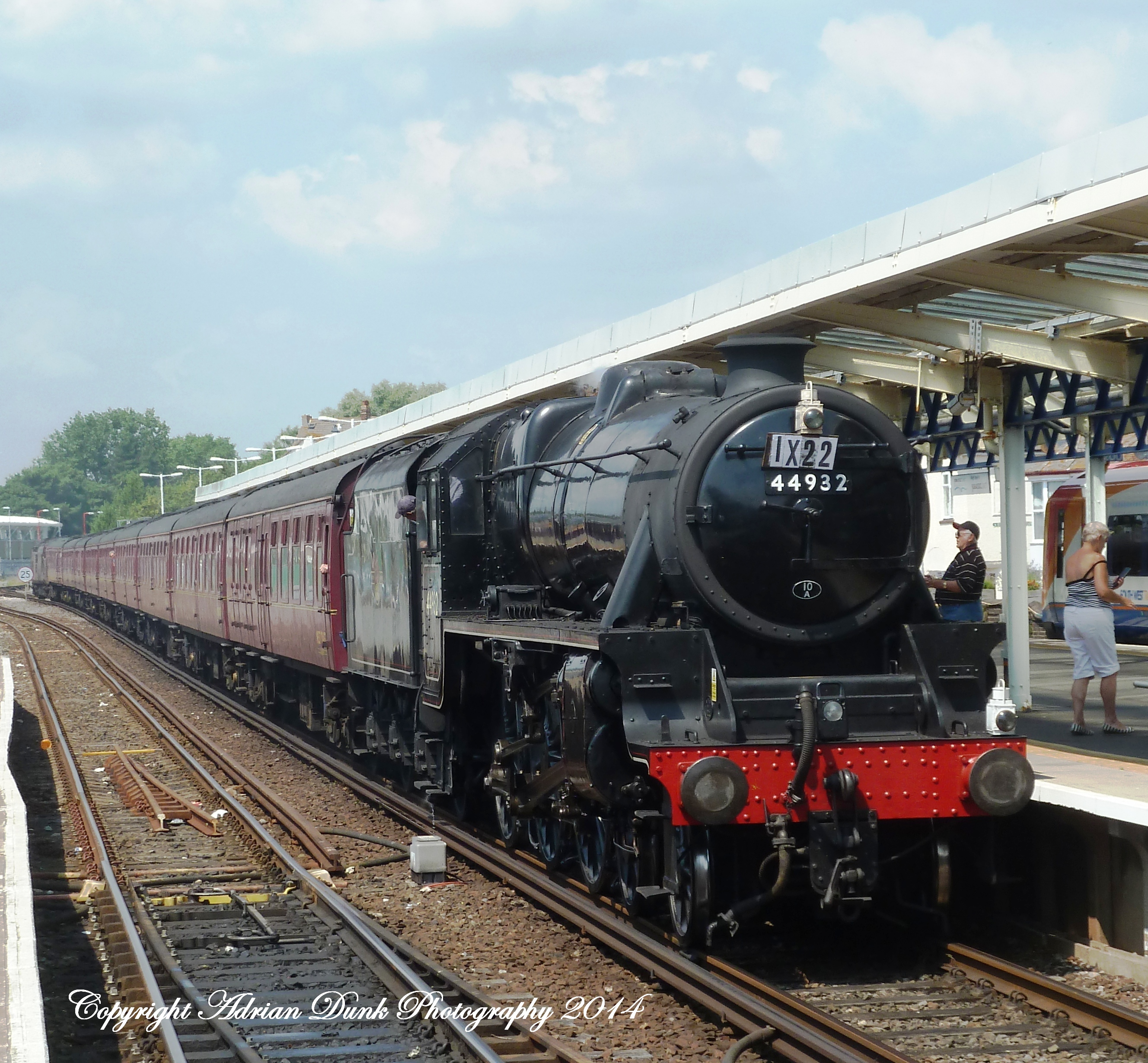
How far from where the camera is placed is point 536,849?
966 centimetres

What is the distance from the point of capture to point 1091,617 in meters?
9.87

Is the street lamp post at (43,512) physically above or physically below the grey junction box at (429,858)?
above

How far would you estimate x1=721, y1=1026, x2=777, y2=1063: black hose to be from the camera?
5.52 meters

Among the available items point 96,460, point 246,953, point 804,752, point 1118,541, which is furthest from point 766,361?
point 96,460

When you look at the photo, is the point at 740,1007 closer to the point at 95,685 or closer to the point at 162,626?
the point at 95,685

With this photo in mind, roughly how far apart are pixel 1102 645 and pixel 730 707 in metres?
4.24

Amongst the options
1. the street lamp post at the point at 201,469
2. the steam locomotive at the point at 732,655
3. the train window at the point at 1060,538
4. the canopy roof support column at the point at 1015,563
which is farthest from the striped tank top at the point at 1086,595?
the street lamp post at the point at 201,469

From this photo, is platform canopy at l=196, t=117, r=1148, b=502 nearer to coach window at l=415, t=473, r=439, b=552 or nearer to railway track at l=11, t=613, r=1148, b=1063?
coach window at l=415, t=473, r=439, b=552

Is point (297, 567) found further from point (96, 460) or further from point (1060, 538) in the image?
point (96, 460)

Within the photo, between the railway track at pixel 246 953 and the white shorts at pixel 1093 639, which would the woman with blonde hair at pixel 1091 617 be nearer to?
the white shorts at pixel 1093 639

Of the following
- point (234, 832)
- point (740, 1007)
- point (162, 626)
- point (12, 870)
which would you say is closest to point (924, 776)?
point (740, 1007)

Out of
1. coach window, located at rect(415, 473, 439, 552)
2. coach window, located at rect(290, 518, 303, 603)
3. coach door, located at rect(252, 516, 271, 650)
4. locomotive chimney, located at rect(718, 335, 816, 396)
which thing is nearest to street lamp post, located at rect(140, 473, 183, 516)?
Answer: coach door, located at rect(252, 516, 271, 650)

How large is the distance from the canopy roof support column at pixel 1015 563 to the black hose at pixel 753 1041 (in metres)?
6.56

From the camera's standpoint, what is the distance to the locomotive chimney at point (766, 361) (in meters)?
7.62
